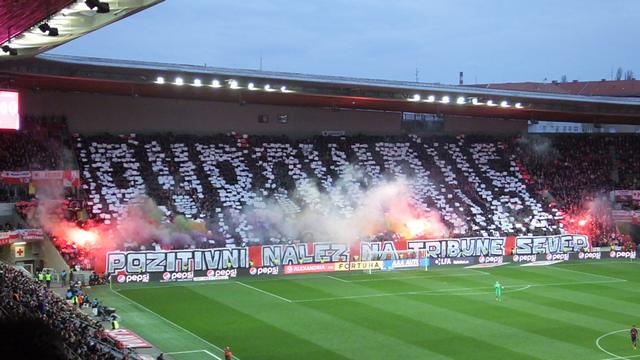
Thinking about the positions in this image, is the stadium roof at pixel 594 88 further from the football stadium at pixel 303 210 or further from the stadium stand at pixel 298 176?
the stadium stand at pixel 298 176

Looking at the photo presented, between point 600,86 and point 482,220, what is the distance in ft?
146

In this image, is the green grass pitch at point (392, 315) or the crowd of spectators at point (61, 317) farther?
the green grass pitch at point (392, 315)

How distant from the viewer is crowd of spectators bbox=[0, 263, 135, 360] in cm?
1634

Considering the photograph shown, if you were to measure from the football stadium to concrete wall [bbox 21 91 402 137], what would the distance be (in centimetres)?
11

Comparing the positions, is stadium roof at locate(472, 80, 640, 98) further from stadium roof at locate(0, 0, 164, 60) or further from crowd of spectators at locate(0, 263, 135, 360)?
stadium roof at locate(0, 0, 164, 60)

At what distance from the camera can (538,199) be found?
2234 inches

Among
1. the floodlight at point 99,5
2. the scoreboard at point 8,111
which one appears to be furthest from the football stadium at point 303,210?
the floodlight at point 99,5

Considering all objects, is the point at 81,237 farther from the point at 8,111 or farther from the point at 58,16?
the point at 58,16

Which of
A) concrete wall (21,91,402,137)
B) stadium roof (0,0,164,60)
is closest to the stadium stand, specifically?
concrete wall (21,91,402,137)

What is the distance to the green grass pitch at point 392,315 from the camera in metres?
25.8

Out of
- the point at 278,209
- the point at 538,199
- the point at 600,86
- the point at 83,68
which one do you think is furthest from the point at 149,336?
the point at 600,86

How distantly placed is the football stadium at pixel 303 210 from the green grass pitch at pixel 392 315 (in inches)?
6.2

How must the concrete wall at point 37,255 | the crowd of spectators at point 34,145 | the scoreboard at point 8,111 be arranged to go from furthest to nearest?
the crowd of spectators at point 34,145 → the concrete wall at point 37,255 → the scoreboard at point 8,111

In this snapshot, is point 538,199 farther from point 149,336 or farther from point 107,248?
point 149,336
